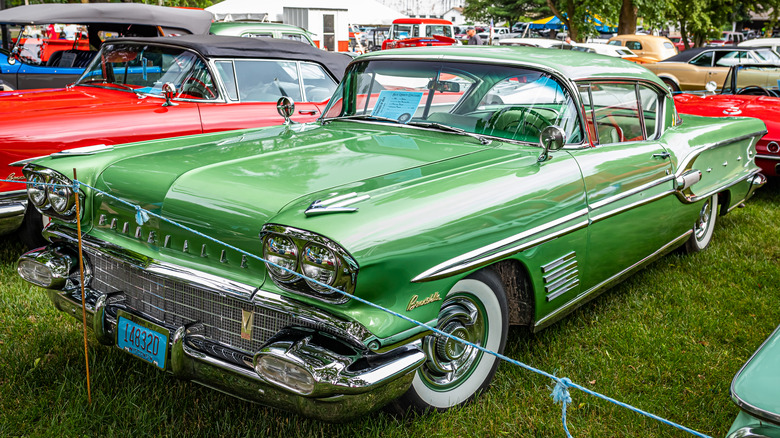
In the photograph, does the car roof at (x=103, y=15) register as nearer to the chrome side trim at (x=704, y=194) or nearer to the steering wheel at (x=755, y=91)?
the chrome side trim at (x=704, y=194)

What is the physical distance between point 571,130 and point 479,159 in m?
0.61

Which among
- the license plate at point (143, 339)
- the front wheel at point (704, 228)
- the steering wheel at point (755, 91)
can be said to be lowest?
the front wheel at point (704, 228)

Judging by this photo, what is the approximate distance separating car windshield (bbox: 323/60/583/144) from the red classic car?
1.87 m

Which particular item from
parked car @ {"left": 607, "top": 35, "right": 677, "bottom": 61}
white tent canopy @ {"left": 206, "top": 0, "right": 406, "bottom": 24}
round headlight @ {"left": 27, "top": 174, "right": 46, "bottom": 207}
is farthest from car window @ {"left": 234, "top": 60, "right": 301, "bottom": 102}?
parked car @ {"left": 607, "top": 35, "right": 677, "bottom": 61}

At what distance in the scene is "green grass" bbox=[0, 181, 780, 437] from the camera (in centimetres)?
254

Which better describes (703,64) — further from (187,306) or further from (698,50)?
(187,306)

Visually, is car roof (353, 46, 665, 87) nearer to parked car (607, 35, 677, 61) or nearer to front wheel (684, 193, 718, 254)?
front wheel (684, 193, 718, 254)

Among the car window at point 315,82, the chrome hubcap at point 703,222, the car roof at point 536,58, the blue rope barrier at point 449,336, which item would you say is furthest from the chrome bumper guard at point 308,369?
the car window at point 315,82

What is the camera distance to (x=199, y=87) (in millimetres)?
5133

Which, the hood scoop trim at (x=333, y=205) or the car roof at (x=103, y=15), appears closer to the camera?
the hood scoop trim at (x=333, y=205)

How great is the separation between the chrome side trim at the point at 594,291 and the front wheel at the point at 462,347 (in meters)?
0.25

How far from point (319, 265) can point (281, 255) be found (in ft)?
0.45

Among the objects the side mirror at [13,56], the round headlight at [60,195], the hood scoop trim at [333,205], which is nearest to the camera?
the hood scoop trim at [333,205]

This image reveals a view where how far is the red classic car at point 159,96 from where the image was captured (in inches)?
160
